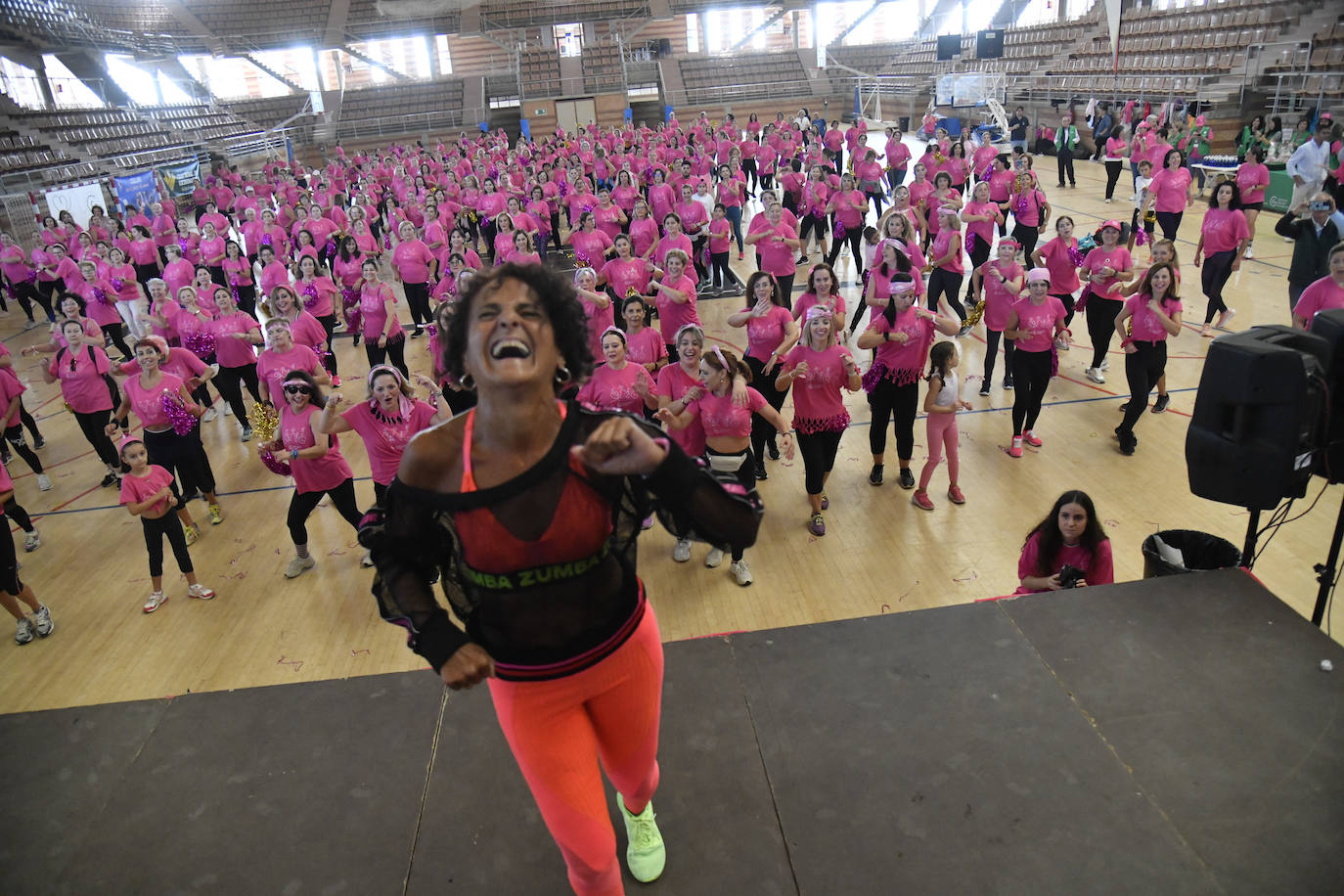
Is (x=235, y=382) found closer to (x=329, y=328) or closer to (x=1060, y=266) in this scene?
(x=329, y=328)

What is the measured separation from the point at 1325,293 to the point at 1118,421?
1.67 m

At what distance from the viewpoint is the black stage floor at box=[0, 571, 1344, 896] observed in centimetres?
237

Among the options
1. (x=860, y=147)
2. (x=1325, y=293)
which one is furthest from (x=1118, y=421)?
(x=860, y=147)

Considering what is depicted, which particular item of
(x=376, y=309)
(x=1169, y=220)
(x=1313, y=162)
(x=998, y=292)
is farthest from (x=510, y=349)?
(x=1313, y=162)

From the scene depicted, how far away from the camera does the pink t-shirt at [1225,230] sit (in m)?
7.98

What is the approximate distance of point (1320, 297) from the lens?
5762 mm

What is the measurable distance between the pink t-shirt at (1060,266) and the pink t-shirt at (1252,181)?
15.5ft

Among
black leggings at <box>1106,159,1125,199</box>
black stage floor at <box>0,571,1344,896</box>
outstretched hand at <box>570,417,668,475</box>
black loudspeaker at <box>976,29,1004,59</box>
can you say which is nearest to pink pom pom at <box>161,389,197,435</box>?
black stage floor at <box>0,571,1344,896</box>

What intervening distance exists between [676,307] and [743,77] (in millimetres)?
29684

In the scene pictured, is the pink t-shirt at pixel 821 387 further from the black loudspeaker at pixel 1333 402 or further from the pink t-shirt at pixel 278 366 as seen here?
the pink t-shirt at pixel 278 366

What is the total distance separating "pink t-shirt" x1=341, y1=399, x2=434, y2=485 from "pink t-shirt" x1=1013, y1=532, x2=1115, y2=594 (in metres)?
3.56

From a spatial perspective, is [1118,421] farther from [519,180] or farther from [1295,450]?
[519,180]

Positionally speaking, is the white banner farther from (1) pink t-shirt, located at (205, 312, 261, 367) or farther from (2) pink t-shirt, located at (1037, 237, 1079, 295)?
(2) pink t-shirt, located at (1037, 237, 1079, 295)

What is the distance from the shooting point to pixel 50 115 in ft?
72.8
